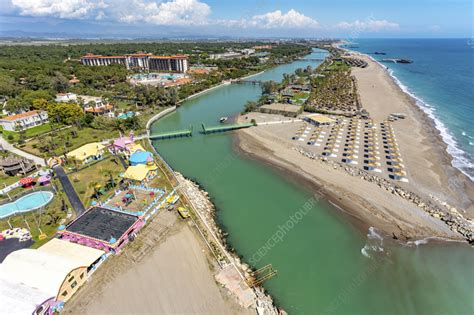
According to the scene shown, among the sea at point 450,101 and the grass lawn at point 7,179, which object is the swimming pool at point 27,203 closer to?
the grass lawn at point 7,179

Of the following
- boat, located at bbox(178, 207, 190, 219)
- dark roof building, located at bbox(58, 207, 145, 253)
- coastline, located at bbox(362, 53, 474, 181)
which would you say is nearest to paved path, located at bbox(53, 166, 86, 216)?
dark roof building, located at bbox(58, 207, 145, 253)

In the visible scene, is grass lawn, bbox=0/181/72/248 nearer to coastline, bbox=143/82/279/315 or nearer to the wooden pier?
coastline, bbox=143/82/279/315

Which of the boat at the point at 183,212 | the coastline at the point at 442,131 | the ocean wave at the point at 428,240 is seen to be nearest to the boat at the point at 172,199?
the boat at the point at 183,212

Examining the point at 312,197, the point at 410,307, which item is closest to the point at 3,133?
the point at 312,197

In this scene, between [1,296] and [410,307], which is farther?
[410,307]

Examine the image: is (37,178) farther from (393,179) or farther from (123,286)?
(393,179)
